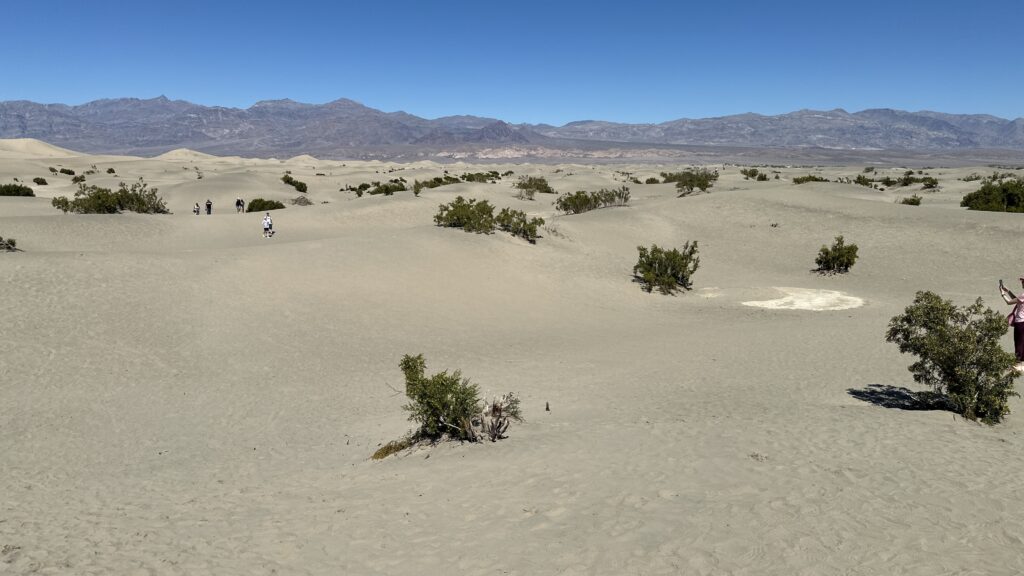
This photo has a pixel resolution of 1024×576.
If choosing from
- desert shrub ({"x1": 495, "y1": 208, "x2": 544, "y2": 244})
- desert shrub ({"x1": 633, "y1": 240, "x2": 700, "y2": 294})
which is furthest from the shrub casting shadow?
desert shrub ({"x1": 495, "y1": 208, "x2": 544, "y2": 244})

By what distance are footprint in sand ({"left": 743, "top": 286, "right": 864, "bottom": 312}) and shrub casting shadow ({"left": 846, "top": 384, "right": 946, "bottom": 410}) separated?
26.7 ft

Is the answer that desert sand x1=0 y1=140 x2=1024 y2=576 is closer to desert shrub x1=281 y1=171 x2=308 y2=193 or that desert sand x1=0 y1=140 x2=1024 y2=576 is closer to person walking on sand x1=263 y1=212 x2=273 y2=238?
person walking on sand x1=263 y1=212 x2=273 y2=238

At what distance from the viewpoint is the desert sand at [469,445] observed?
18.0 feet

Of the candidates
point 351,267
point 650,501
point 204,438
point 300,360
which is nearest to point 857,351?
point 650,501

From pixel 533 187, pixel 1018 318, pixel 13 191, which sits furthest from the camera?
pixel 533 187

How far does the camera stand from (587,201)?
3709 centimetres

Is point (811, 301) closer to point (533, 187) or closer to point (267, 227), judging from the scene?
point (267, 227)

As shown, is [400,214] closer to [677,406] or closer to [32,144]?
[677,406]

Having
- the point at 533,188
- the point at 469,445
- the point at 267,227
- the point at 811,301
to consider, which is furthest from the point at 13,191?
the point at 811,301

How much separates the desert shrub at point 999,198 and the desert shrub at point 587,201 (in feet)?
65.8

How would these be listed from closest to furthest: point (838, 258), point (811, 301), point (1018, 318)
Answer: point (1018, 318), point (811, 301), point (838, 258)

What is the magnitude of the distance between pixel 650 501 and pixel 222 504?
5046mm

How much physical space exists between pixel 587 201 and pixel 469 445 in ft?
98.9

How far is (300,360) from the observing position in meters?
13.0
